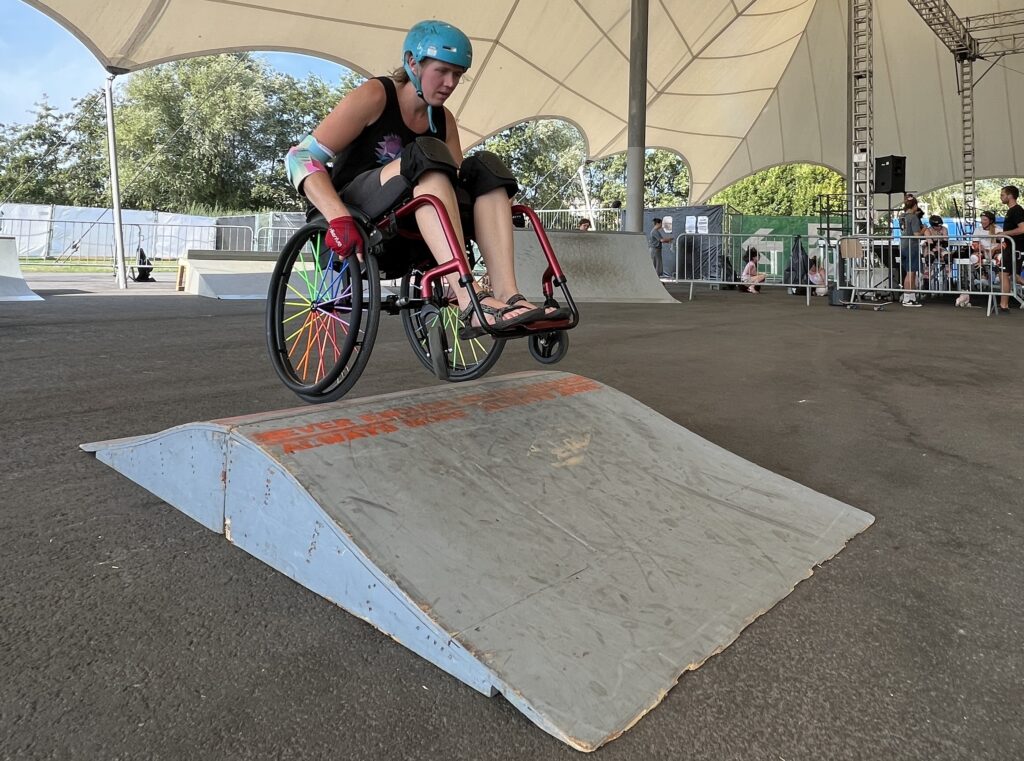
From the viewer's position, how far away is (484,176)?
239 centimetres

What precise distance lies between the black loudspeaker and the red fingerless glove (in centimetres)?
1493

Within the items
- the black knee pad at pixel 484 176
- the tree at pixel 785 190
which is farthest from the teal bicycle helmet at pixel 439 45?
the tree at pixel 785 190

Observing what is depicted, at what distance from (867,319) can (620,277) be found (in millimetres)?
4012

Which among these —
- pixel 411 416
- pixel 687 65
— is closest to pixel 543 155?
pixel 687 65

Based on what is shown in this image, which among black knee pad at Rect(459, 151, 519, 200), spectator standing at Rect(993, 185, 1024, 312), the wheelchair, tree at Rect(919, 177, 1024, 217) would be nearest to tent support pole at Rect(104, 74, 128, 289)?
the wheelchair

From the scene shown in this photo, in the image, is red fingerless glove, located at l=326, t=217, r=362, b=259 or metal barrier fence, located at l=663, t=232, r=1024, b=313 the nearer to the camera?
red fingerless glove, located at l=326, t=217, r=362, b=259

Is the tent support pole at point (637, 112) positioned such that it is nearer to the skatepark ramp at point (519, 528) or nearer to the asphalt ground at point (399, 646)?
the asphalt ground at point (399, 646)

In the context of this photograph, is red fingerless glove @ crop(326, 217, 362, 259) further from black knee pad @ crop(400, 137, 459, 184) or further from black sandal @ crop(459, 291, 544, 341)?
black sandal @ crop(459, 291, 544, 341)

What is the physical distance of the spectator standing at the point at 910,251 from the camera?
12.2 meters

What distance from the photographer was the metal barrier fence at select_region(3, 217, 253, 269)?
24.0 meters

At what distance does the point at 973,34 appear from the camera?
20.1m

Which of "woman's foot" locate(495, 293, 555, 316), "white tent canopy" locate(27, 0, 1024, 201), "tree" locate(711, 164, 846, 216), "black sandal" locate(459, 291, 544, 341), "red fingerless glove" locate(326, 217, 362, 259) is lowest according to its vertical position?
"black sandal" locate(459, 291, 544, 341)

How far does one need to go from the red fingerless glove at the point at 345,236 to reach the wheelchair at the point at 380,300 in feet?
0.23

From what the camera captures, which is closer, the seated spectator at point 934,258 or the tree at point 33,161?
the seated spectator at point 934,258
